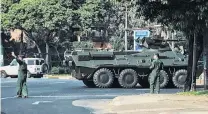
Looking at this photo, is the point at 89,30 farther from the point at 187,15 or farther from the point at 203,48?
the point at 187,15

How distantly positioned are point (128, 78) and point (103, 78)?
4.08 ft

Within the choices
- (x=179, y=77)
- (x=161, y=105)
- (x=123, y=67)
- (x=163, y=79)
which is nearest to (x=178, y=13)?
(x=161, y=105)

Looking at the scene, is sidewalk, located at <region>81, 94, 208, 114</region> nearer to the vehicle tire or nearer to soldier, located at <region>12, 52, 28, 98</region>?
soldier, located at <region>12, 52, 28, 98</region>

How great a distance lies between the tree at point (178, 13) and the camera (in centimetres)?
1466

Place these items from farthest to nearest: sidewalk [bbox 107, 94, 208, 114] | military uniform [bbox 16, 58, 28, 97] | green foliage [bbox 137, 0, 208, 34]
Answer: military uniform [bbox 16, 58, 28, 97] → green foliage [bbox 137, 0, 208, 34] → sidewalk [bbox 107, 94, 208, 114]

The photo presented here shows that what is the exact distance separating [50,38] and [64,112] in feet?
114

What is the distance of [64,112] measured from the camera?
13828 mm

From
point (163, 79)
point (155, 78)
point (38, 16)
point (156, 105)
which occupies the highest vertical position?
point (38, 16)

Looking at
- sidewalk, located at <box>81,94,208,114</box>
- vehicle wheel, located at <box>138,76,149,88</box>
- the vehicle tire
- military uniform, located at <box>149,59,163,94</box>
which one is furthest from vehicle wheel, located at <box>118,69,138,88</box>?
the vehicle tire

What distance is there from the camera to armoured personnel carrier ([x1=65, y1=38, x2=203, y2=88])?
25500 millimetres

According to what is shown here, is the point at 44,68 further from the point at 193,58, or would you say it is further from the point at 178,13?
the point at 178,13

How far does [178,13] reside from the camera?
1519cm

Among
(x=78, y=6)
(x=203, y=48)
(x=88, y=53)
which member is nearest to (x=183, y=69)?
(x=88, y=53)

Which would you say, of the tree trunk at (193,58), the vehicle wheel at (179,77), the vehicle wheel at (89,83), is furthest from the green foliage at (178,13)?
the vehicle wheel at (89,83)
